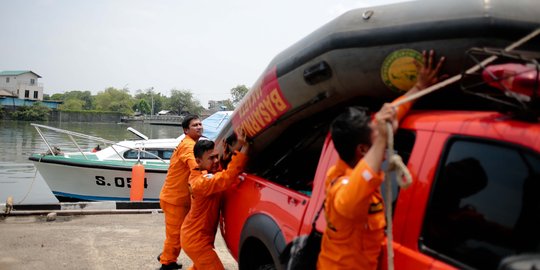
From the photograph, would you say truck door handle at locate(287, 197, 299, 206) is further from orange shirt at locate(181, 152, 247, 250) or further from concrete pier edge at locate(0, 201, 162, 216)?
concrete pier edge at locate(0, 201, 162, 216)

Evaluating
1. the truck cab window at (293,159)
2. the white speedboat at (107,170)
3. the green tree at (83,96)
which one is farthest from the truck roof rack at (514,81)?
the green tree at (83,96)

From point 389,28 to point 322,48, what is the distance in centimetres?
49

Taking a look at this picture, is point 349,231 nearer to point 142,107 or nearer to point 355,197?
point 355,197

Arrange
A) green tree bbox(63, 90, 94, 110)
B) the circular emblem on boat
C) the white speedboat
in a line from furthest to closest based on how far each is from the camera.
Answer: green tree bbox(63, 90, 94, 110), the white speedboat, the circular emblem on boat

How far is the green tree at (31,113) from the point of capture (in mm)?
73375

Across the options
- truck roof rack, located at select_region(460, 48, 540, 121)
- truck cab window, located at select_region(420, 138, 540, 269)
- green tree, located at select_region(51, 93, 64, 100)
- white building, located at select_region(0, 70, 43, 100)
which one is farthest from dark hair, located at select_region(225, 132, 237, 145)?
green tree, located at select_region(51, 93, 64, 100)

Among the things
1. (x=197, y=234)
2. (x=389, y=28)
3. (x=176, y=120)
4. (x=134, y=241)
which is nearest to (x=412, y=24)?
(x=389, y=28)

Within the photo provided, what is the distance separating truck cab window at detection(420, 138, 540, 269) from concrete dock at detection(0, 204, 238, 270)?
376 centimetres

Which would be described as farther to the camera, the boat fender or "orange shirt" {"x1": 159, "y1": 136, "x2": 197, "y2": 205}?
the boat fender

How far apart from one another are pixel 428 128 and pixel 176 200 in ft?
11.4

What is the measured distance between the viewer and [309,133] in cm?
396

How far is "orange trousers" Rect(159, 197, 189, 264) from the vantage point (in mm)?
5004

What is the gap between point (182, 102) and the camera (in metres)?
142

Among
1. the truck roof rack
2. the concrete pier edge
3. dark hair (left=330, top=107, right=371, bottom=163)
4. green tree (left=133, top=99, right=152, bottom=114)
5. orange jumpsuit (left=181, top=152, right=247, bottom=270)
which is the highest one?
green tree (left=133, top=99, right=152, bottom=114)
